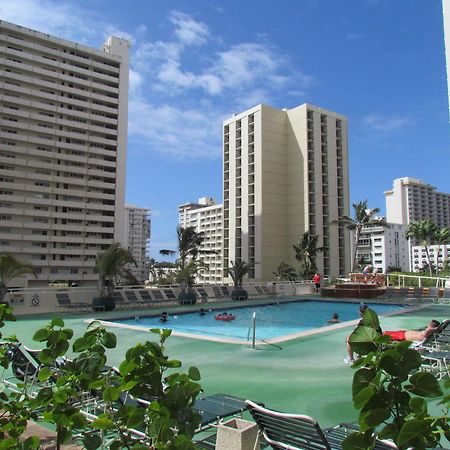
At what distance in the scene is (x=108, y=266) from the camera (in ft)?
64.3

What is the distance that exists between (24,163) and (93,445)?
6523 cm

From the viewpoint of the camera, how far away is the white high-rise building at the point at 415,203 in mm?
152750

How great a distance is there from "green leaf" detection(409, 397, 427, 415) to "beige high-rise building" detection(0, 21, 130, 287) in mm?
60502

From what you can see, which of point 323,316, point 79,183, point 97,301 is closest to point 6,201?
point 79,183

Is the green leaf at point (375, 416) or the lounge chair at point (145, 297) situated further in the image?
the lounge chair at point (145, 297)

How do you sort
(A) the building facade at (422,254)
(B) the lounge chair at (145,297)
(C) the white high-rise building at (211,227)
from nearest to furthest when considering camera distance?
(B) the lounge chair at (145,297) → (C) the white high-rise building at (211,227) → (A) the building facade at (422,254)

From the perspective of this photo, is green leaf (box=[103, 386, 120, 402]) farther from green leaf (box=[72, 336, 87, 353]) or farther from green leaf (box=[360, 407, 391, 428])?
green leaf (box=[360, 407, 391, 428])

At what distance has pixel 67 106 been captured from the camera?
2566 inches

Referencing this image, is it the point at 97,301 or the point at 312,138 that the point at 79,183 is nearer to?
the point at 312,138

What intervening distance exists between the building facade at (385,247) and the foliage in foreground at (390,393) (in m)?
138

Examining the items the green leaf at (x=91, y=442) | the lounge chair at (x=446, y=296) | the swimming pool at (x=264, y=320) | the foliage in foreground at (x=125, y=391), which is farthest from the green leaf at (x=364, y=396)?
the lounge chair at (x=446, y=296)

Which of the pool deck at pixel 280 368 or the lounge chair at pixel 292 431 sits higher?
the lounge chair at pixel 292 431

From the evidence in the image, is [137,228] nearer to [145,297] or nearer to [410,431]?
[145,297]

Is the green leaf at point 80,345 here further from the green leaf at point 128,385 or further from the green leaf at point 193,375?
the green leaf at point 193,375
